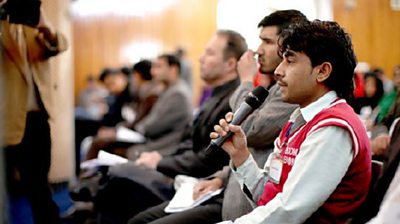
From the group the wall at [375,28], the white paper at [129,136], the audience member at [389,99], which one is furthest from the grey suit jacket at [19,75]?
the white paper at [129,136]

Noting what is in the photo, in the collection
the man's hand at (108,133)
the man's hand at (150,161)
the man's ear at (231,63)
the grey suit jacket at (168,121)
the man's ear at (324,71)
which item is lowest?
the man's hand at (108,133)

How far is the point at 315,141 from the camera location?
4.29ft

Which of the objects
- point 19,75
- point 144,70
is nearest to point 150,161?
point 19,75

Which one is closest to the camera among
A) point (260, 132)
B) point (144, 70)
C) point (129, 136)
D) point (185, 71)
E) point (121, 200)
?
point (260, 132)

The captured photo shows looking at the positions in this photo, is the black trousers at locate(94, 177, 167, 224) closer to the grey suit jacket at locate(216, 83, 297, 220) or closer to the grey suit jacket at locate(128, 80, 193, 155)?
the grey suit jacket at locate(216, 83, 297, 220)

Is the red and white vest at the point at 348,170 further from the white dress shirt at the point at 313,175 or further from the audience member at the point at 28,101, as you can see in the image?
the audience member at the point at 28,101

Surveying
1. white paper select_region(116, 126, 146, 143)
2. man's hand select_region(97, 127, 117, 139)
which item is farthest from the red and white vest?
man's hand select_region(97, 127, 117, 139)

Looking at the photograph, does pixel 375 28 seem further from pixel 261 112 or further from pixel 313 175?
pixel 313 175

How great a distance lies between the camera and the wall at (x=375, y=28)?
2455mm

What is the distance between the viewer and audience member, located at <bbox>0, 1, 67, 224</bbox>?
1.97 meters

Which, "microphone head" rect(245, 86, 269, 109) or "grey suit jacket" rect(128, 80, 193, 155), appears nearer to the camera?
"microphone head" rect(245, 86, 269, 109)

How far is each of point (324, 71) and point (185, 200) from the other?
973 mm

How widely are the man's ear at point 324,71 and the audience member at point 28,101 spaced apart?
1.10m

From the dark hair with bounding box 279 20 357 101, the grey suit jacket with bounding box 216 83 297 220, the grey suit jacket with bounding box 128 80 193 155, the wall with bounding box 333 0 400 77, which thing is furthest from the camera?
the grey suit jacket with bounding box 128 80 193 155
